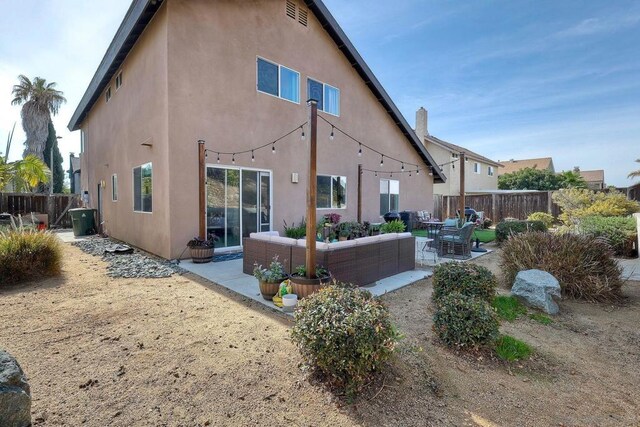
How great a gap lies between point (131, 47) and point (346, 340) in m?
10.4

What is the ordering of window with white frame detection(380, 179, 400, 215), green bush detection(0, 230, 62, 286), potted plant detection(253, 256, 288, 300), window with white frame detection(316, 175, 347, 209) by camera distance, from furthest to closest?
1. window with white frame detection(380, 179, 400, 215)
2. window with white frame detection(316, 175, 347, 209)
3. green bush detection(0, 230, 62, 286)
4. potted plant detection(253, 256, 288, 300)

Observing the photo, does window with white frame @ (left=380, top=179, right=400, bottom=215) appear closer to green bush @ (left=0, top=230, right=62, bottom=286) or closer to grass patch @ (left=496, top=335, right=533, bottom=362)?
grass patch @ (left=496, top=335, right=533, bottom=362)

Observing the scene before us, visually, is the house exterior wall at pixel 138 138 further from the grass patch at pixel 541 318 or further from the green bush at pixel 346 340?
the grass patch at pixel 541 318

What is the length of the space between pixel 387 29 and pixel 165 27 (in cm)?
587

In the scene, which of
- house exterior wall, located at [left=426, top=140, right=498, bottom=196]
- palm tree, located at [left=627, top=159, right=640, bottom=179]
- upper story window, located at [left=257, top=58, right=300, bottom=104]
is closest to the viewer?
upper story window, located at [left=257, top=58, right=300, bottom=104]

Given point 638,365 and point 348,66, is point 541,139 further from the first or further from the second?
point 638,365

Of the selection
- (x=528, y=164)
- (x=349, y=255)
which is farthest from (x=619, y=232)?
(x=528, y=164)

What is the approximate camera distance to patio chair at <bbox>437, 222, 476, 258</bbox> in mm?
7590

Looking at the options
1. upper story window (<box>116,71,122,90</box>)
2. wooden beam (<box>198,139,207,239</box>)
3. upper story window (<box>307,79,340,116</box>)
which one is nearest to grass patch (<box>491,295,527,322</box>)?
wooden beam (<box>198,139,207,239</box>)

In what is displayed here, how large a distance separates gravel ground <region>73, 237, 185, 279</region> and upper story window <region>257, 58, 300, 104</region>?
5.34m

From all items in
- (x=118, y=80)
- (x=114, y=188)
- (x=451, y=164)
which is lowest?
(x=114, y=188)

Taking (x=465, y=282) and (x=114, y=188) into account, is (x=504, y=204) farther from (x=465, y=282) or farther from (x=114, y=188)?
(x=114, y=188)

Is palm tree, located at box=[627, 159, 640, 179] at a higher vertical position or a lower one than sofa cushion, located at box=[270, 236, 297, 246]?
higher

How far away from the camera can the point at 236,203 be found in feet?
27.0
